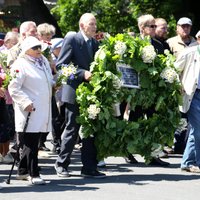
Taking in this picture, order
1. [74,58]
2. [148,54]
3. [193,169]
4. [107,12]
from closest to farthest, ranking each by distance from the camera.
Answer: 1. [148,54]
2. [74,58]
3. [193,169]
4. [107,12]

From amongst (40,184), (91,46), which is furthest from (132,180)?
(91,46)

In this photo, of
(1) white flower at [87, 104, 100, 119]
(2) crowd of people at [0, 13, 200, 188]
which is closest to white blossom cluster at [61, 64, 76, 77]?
(2) crowd of people at [0, 13, 200, 188]

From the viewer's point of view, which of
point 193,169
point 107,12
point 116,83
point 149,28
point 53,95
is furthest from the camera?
point 107,12

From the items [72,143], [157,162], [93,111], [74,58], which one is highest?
[74,58]

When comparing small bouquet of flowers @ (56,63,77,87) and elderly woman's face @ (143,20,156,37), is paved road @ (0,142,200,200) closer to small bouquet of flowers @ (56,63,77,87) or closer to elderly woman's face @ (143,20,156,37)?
small bouquet of flowers @ (56,63,77,87)

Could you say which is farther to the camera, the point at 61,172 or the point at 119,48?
the point at 61,172

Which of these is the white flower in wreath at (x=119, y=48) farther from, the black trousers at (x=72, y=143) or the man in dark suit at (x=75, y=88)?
the black trousers at (x=72, y=143)

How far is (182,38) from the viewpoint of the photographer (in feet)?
40.5

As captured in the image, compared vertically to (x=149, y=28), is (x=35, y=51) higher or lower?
lower

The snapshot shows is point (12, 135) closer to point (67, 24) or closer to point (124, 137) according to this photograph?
point (124, 137)

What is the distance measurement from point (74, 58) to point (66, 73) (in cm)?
49

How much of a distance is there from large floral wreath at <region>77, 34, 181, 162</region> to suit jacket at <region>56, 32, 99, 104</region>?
0.20 metres

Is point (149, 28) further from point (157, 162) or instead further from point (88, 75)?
point (157, 162)

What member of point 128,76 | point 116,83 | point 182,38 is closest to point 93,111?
point 116,83
